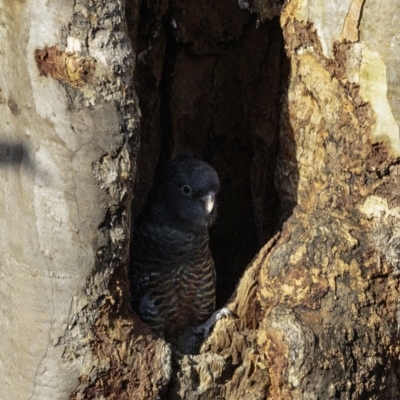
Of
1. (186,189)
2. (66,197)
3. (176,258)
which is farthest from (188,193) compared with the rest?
(66,197)

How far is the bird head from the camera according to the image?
379cm

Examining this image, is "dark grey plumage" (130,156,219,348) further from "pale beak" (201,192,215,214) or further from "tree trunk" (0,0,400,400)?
"tree trunk" (0,0,400,400)

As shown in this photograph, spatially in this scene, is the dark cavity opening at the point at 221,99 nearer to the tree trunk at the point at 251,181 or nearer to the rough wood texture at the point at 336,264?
the tree trunk at the point at 251,181

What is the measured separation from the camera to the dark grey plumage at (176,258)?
3.85 meters

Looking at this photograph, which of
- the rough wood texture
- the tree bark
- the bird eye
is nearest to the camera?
the tree bark

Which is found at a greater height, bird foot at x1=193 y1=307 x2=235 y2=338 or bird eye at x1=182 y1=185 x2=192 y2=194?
bird eye at x1=182 y1=185 x2=192 y2=194

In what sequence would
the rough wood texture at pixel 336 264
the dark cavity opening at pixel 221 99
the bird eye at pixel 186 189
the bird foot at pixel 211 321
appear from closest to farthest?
1. the rough wood texture at pixel 336 264
2. the bird foot at pixel 211 321
3. the dark cavity opening at pixel 221 99
4. the bird eye at pixel 186 189

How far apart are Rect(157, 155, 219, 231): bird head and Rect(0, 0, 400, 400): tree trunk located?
0.78ft

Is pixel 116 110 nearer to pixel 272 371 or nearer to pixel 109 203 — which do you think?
pixel 109 203

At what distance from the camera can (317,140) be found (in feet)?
11.1

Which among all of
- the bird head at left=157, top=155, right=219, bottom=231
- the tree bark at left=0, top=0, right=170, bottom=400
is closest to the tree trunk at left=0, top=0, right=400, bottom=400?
the tree bark at left=0, top=0, right=170, bottom=400

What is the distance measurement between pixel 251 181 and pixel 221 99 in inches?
19.9

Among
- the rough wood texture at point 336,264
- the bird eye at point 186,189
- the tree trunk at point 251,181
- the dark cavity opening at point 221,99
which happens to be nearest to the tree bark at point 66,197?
the tree trunk at point 251,181

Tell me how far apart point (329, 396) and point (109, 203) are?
4.09ft
